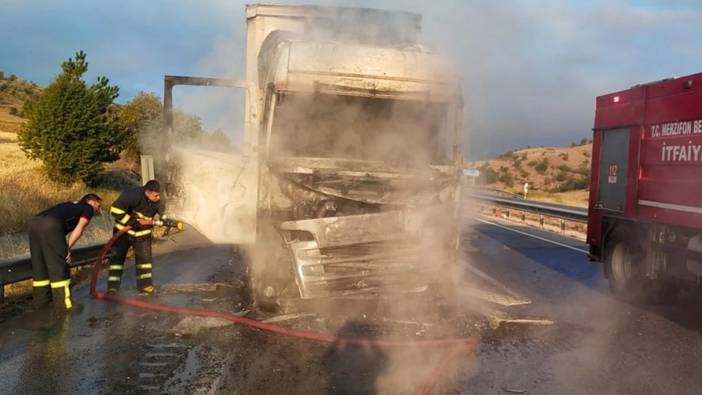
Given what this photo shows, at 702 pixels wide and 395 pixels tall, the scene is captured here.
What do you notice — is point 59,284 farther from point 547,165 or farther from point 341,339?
point 547,165

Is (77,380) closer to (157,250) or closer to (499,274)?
(499,274)

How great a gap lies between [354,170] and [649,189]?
3661mm

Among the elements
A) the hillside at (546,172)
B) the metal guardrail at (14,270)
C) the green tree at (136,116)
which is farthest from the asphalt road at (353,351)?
the hillside at (546,172)

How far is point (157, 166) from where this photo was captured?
8.76m

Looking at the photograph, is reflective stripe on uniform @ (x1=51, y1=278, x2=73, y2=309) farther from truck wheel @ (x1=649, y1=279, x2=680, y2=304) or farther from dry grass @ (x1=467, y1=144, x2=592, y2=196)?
dry grass @ (x1=467, y1=144, x2=592, y2=196)

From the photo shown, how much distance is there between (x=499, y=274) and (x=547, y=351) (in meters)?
4.53

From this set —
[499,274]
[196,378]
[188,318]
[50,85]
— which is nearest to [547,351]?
[196,378]

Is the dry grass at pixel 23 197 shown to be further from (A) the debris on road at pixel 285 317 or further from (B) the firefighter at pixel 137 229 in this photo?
(A) the debris on road at pixel 285 317

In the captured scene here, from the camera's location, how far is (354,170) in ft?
22.5

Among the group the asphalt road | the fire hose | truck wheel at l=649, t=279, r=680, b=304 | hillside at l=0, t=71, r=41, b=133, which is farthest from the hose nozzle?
hillside at l=0, t=71, r=41, b=133

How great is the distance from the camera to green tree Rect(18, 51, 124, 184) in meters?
21.9

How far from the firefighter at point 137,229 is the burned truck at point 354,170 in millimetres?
1384

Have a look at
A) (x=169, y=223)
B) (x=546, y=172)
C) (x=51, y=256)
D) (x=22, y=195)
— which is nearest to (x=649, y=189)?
(x=169, y=223)

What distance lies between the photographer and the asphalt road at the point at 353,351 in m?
4.66
